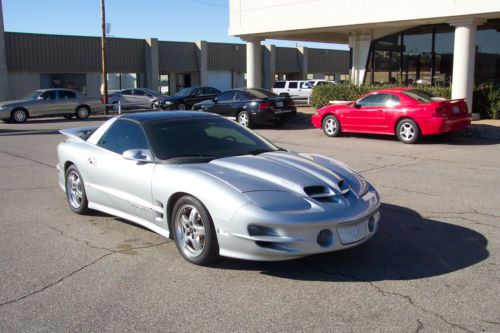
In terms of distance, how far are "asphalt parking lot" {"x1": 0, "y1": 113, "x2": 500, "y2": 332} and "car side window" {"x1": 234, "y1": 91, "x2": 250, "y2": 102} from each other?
12.0 metres

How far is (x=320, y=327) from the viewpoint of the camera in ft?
11.7

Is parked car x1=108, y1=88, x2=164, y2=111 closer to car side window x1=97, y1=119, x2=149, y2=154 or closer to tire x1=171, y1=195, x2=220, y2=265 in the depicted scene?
car side window x1=97, y1=119, x2=149, y2=154

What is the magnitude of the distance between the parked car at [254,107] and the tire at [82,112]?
8418 millimetres

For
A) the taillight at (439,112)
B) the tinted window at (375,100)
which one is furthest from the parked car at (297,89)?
the taillight at (439,112)

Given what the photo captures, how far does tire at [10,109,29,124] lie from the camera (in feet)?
74.5

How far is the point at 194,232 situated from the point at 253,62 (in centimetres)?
2058

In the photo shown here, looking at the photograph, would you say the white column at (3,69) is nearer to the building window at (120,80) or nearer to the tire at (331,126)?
the building window at (120,80)

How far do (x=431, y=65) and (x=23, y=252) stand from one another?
20101mm

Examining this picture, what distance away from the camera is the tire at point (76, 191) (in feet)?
21.1

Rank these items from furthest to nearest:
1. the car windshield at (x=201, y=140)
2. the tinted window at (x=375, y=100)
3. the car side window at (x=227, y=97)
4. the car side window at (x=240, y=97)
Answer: the car side window at (x=227, y=97) < the car side window at (x=240, y=97) < the tinted window at (x=375, y=100) < the car windshield at (x=201, y=140)

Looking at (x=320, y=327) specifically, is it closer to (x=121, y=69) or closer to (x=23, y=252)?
(x=23, y=252)

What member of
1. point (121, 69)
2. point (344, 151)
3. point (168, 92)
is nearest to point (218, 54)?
point (168, 92)

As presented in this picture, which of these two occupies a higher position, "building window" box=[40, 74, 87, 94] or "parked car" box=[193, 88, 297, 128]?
"building window" box=[40, 74, 87, 94]

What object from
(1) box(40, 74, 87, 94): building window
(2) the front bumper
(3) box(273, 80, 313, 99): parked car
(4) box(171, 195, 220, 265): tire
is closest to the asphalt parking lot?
(4) box(171, 195, 220, 265): tire
